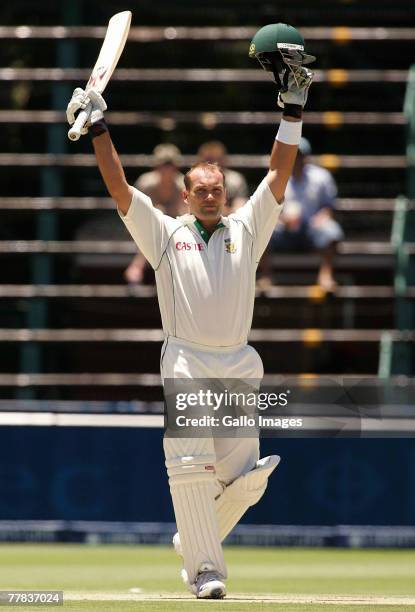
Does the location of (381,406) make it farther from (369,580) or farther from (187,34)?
(187,34)

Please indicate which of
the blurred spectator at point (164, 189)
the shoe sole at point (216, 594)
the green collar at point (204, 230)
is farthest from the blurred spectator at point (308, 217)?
the shoe sole at point (216, 594)

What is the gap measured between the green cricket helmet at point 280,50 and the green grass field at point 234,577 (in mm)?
2576

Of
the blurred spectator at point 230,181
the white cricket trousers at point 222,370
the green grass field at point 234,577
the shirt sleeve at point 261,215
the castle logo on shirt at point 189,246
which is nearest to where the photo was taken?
the green grass field at point 234,577

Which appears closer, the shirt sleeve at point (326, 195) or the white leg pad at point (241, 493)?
the white leg pad at point (241, 493)

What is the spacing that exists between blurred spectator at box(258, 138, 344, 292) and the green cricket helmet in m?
5.46

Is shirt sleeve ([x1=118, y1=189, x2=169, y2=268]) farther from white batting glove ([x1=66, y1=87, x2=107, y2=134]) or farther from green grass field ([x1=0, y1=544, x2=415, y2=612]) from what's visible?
green grass field ([x1=0, y1=544, x2=415, y2=612])

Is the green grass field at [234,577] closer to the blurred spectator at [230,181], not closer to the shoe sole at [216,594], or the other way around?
the shoe sole at [216,594]

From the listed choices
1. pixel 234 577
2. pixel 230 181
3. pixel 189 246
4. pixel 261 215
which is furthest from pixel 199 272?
pixel 230 181

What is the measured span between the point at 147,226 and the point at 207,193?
A: 0.33 m

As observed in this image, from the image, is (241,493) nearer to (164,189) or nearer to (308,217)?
(308,217)

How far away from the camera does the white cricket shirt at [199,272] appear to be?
270 inches

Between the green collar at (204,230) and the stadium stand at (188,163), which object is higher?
the stadium stand at (188,163)

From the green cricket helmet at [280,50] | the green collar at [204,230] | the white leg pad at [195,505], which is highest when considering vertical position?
the green cricket helmet at [280,50]

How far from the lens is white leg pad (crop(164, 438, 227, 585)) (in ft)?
22.0
